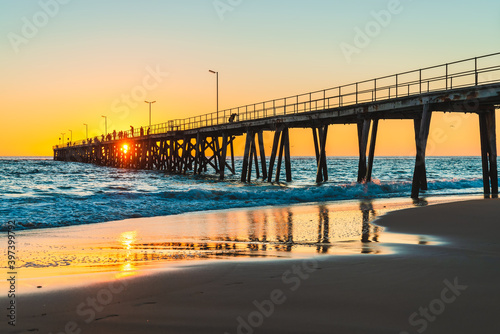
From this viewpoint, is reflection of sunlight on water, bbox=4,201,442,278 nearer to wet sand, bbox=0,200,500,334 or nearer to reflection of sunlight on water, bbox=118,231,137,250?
reflection of sunlight on water, bbox=118,231,137,250

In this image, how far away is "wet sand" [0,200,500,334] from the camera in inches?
127

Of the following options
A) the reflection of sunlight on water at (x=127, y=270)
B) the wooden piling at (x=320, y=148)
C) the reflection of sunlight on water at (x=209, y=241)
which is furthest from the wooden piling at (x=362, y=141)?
the reflection of sunlight on water at (x=127, y=270)

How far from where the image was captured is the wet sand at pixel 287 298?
323 centimetres

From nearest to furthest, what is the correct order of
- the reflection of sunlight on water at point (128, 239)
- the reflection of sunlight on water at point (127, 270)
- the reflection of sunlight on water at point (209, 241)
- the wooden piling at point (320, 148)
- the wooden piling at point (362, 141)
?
the reflection of sunlight on water at point (127, 270) < the reflection of sunlight on water at point (209, 241) < the reflection of sunlight on water at point (128, 239) < the wooden piling at point (362, 141) < the wooden piling at point (320, 148)

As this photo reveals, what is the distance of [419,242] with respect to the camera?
729 centimetres

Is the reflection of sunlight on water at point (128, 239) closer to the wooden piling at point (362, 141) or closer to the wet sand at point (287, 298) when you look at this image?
the wet sand at point (287, 298)

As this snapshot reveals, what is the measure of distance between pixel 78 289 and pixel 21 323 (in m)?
0.95

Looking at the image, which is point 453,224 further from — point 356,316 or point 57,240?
point 57,240

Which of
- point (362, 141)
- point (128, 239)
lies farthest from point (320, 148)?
point (128, 239)

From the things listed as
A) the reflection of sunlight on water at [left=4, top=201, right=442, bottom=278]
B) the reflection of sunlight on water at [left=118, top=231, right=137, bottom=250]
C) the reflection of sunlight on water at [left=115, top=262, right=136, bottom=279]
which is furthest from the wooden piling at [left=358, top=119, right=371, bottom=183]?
the reflection of sunlight on water at [left=115, top=262, right=136, bottom=279]

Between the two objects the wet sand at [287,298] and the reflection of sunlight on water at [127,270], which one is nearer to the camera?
the wet sand at [287,298]

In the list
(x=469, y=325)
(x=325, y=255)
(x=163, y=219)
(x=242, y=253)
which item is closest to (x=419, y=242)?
(x=325, y=255)

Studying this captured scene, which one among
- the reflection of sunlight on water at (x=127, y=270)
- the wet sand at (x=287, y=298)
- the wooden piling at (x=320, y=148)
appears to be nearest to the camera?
the wet sand at (x=287, y=298)

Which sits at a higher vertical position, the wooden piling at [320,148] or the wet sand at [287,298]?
the wooden piling at [320,148]
